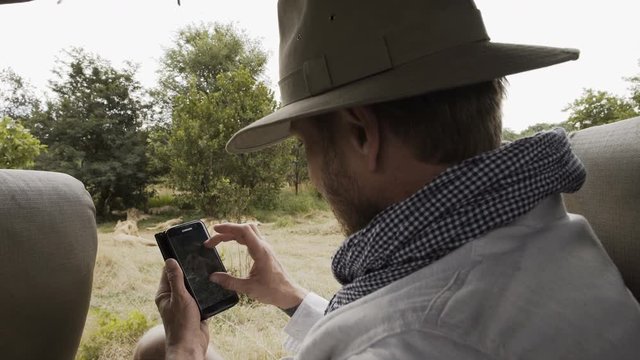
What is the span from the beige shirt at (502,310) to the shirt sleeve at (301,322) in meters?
0.43

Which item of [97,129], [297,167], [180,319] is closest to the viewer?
[180,319]

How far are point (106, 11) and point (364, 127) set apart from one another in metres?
1.11

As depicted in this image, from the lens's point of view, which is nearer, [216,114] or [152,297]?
[152,297]

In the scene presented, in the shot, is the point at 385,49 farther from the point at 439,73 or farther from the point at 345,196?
the point at 345,196

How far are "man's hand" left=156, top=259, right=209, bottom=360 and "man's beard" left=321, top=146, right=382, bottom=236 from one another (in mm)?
412

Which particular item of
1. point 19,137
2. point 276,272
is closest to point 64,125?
point 19,137

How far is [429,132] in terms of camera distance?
1.75 ft

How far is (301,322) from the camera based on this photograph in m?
0.92

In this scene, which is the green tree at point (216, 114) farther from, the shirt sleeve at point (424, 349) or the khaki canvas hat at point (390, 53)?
the shirt sleeve at point (424, 349)

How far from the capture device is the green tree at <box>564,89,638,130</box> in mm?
1321

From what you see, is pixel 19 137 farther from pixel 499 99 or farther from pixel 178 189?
pixel 499 99

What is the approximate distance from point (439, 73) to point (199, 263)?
714 mm

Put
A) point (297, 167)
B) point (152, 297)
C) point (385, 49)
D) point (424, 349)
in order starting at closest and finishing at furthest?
1. point (424, 349)
2. point (385, 49)
3. point (152, 297)
4. point (297, 167)

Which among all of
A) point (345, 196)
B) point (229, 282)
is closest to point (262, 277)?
point (229, 282)
